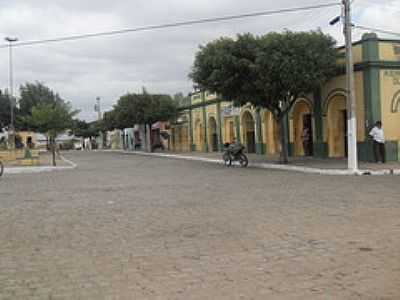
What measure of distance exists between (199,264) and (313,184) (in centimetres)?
877

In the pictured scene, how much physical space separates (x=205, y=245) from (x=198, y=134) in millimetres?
34957

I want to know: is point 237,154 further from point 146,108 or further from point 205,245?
point 146,108

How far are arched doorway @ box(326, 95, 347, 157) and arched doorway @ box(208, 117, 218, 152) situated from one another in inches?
586

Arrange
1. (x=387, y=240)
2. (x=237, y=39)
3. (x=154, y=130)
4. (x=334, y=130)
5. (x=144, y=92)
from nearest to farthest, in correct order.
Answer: (x=387, y=240) < (x=237, y=39) < (x=334, y=130) < (x=144, y=92) < (x=154, y=130)

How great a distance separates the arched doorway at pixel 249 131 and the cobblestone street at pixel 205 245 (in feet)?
66.3

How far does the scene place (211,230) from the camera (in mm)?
7898

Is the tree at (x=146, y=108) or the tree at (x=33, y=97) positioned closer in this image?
the tree at (x=146, y=108)

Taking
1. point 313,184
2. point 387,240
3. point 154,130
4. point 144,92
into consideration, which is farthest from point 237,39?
point 154,130

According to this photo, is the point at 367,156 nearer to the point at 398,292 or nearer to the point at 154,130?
the point at 398,292

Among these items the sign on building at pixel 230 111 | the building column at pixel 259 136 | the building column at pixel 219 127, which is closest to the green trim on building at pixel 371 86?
the building column at pixel 259 136

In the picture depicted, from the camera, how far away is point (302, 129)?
27.0 meters

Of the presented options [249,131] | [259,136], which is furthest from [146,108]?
[259,136]

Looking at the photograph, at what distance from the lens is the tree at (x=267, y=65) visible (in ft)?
65.7

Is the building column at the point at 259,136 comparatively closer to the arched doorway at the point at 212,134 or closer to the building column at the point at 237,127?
the building column at the point at 237,127
